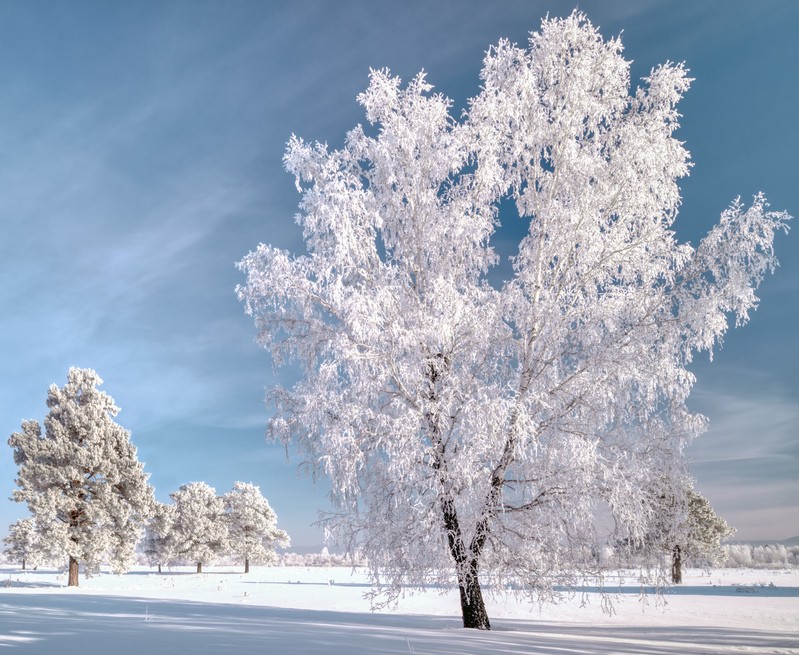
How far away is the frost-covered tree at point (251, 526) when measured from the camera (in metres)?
61.1

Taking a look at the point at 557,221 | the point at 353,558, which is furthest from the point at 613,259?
the point at 353,558

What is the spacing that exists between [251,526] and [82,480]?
32881 mm

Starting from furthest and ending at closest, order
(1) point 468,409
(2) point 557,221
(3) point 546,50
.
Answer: (3) point 546,50
(2) point 557,221
(1) point 468,409

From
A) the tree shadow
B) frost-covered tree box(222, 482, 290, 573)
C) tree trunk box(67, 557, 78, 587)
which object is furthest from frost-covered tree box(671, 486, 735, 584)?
frost-covered tree box(222, 482, 290, 573)

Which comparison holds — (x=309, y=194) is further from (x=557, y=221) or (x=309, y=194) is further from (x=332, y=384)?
(x=557, y=221)

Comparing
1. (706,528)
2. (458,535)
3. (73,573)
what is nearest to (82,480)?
(73,573)

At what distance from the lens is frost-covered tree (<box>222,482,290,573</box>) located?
6106 centimetres

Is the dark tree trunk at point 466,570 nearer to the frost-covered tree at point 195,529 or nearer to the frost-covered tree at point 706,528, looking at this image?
the frost-covered tree at point 706,528

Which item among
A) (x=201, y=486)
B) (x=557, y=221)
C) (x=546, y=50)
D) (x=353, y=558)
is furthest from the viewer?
(x=201, y=486)

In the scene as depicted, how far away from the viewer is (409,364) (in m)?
11.7

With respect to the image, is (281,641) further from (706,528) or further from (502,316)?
(706,528)

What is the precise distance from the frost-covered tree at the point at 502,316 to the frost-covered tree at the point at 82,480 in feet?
77.5

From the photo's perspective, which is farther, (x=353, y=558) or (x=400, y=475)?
(x=353, y=558)

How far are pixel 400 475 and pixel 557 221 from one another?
19.7 feet
